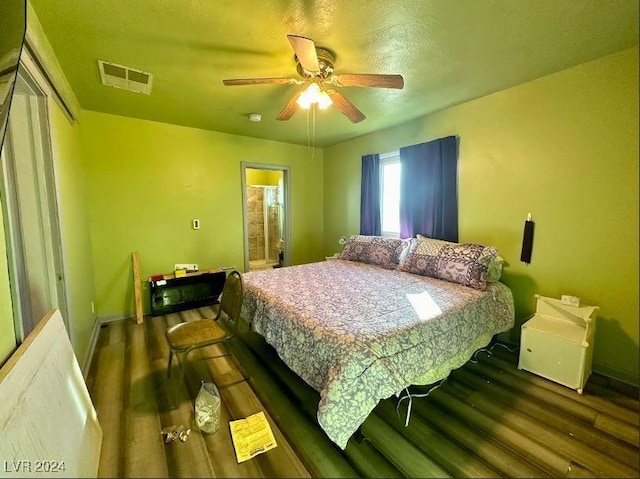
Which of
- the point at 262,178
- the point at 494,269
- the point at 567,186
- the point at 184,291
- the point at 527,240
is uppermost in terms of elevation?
the point at 262,178

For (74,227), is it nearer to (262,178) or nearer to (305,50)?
(305,50)

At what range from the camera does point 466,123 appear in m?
2.72

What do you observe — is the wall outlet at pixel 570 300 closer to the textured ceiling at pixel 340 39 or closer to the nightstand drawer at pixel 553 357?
the nightstand drawer at pixel 553 357

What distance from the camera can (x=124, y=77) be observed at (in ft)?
7.00

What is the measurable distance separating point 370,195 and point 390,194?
0.27 metres

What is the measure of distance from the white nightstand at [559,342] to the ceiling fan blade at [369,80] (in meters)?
2.06

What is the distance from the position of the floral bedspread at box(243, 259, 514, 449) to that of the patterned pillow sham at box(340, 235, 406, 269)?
16.6 inches

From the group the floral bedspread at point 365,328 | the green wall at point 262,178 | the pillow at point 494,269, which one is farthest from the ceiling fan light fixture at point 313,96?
the green wall at point 262,178

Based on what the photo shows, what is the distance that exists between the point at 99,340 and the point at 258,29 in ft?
10.1

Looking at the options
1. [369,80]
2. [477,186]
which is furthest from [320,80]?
[477,186]

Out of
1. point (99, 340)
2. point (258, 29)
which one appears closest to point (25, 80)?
point (258, 29)

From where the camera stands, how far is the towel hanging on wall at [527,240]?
2.34 metres

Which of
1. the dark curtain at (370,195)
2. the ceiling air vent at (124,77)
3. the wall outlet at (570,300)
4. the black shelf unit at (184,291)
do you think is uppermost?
the ceiling air vent at (124,77)

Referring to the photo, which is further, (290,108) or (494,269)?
(494,269)
